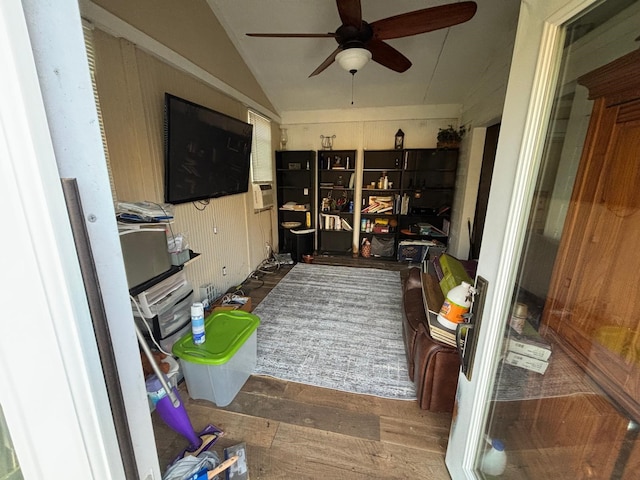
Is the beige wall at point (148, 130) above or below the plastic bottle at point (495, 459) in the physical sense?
above

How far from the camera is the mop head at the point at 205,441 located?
1.26 metres

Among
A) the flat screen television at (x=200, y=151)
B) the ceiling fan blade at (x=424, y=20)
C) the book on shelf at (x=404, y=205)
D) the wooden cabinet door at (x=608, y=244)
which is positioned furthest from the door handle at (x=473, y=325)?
the book on shelf at (x=404, y=205)

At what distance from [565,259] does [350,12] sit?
185cm

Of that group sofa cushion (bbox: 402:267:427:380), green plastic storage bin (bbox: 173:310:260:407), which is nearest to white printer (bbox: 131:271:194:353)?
green plastic storage bin (bbox: 173:310:260:407)

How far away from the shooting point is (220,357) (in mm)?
1427

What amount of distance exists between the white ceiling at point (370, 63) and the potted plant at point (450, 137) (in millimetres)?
415

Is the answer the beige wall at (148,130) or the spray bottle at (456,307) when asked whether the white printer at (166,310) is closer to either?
the beige wall at (148,130)

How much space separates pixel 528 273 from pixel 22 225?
4.15 ft

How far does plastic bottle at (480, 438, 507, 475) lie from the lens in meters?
1.04

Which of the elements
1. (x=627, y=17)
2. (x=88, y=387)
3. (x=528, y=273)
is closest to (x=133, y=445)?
(x=88, y=387)

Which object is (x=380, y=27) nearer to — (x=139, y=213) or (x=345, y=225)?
(x=139, y=213)

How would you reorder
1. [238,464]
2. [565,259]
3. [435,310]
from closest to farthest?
[565,259] → [238,464] → [435,310]

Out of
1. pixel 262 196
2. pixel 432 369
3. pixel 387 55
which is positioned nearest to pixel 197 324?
pixel 432 369

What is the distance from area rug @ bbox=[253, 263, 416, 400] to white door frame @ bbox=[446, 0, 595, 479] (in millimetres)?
876
